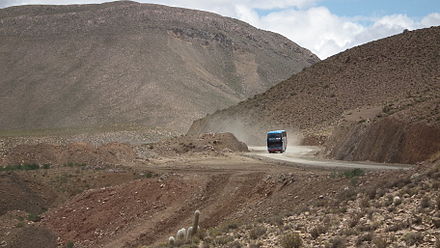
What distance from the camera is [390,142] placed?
34.6 metres

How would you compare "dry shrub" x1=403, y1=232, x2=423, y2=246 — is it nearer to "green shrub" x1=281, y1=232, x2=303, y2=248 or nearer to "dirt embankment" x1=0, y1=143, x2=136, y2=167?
"green shrub" x1=281, y1=232, x2=303, y2=248

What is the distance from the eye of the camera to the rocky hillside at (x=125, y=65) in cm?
12325

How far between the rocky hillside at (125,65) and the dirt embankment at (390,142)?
7398cm

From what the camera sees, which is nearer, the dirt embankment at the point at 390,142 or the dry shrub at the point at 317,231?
the dry shrub at the point at 317,231

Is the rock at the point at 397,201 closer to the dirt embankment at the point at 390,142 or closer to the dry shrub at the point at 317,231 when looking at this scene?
the dry shrub at the point at 317,231

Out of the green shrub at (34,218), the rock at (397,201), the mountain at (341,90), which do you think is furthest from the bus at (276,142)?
the rock at (397,201)

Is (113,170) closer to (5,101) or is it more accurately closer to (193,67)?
(5,101)

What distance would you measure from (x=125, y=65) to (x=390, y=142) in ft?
358

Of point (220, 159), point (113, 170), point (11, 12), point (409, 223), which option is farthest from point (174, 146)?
point (11, 12)

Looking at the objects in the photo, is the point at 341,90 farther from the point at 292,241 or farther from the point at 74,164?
the point at 292,241

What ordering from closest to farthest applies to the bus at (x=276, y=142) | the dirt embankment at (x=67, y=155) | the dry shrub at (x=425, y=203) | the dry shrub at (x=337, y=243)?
the dry shrub at (x=337, y=243)
the dry shrub at (x=425, y=203)
the dirt embankment at (x=67, y=155)
the bus at (x=276, y=142)

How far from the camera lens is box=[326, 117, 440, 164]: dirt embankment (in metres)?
30.5

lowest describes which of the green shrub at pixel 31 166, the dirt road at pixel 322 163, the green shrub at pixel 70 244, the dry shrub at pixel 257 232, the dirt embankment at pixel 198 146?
the green shrub at pixel 70 244

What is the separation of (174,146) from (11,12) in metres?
131
